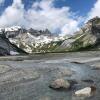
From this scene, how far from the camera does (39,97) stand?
29641 mm

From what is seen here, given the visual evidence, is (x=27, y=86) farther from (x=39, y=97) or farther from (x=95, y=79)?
(x=95, y=79)

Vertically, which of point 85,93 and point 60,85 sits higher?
point 60,85

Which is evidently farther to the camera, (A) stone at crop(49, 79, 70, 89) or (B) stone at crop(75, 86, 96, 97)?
(A) stone at crop(49, 79, 70, 89)

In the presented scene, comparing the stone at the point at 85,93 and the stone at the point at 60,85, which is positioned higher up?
the stone at the point at 60,85

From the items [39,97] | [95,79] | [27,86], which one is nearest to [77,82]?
[95,79]

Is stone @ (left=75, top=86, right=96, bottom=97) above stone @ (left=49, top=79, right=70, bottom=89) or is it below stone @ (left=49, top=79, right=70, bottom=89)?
below

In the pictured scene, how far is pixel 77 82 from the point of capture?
37.7m

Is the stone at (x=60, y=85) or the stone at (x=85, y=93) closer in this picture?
the stone at (x=85, y=93)

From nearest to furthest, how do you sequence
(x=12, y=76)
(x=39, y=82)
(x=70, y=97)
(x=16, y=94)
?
(x=70, y=97)
(x=16, y=94)
(x=39, y=82)
(x=12, y=76)

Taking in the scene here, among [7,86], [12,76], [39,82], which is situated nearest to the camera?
[7,86]

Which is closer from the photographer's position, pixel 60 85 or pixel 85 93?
pixel 85 93

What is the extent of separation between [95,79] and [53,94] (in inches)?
419

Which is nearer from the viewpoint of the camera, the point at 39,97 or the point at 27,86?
the point at 39,97

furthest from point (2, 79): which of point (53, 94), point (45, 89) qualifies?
point (53, 94)
